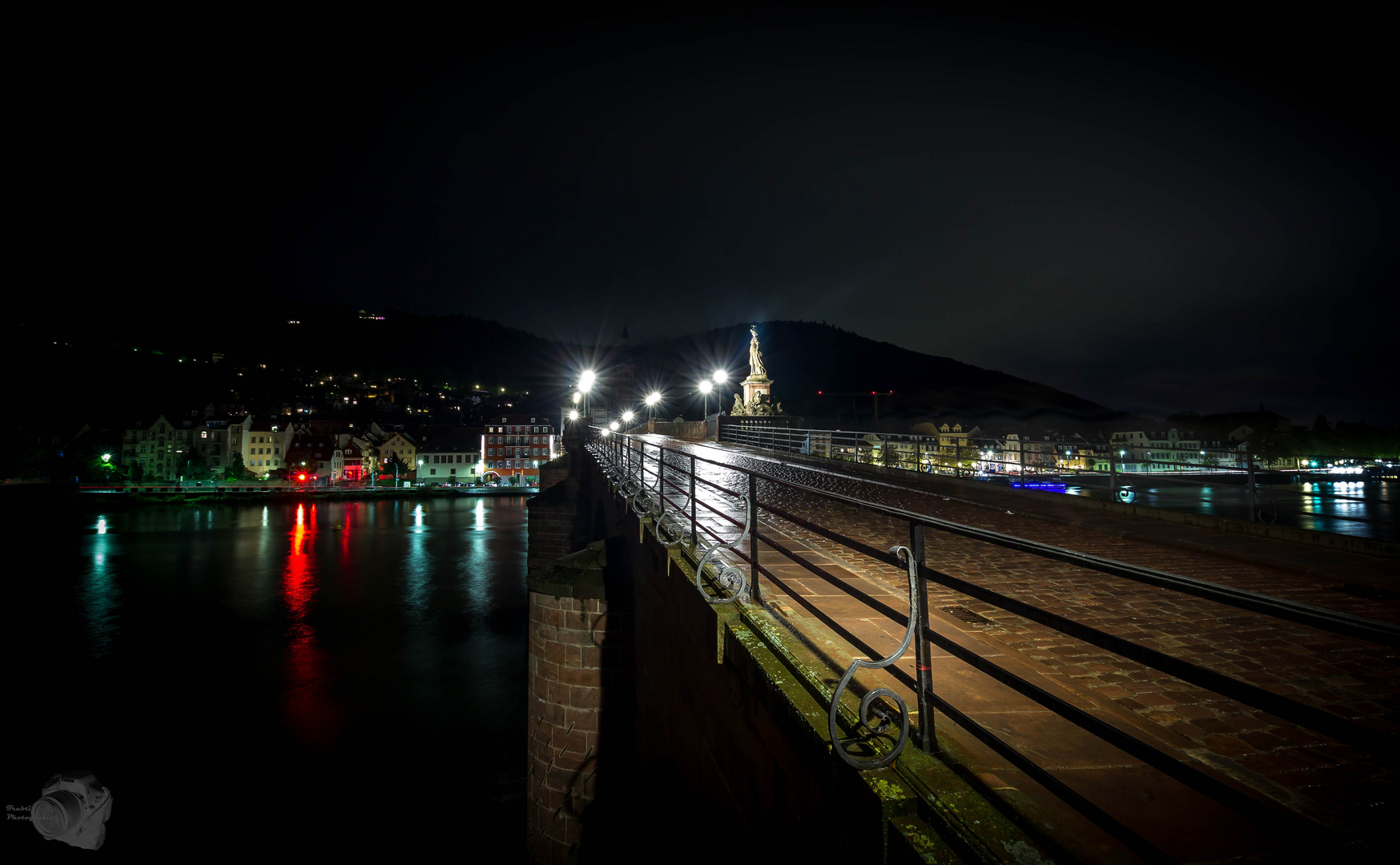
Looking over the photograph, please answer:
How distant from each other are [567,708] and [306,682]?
22.7 metres

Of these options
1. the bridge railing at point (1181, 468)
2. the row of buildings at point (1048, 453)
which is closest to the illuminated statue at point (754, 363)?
the row of buildings at point (1048, 453)

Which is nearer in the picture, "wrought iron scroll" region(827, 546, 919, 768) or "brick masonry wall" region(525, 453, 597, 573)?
"wrought iron scroll" region(827, 546, 919, 768)

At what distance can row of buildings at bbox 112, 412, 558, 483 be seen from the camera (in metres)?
94.9

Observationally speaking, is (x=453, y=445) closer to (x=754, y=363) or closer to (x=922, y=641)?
(x=754, y=363)

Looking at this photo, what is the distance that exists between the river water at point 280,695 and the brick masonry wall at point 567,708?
330 inches

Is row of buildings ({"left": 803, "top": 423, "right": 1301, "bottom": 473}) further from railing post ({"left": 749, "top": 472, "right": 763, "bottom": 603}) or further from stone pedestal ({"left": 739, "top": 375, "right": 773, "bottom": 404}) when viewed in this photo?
stone pedestal ({"left": 739, "top": 375, "right": 773, "bottom": 404})

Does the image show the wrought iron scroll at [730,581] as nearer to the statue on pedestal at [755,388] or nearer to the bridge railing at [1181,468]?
the bridge railing at [1181,468]

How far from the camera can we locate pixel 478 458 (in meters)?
99.6

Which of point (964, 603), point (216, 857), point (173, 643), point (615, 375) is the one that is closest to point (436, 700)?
point (216, 857)

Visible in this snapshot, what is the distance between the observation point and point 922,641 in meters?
2.33

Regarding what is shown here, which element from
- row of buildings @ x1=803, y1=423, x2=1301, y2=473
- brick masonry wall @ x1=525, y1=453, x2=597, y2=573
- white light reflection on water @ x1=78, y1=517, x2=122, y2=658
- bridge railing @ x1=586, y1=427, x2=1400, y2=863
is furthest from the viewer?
white light reflection on water @ x1=78, y1=517, x2=122, y2=658

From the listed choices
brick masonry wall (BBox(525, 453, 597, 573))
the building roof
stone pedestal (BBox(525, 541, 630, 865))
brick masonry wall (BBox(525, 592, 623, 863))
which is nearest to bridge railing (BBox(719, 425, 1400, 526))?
stone pedestal (BBox(525, 541, 630, 865))

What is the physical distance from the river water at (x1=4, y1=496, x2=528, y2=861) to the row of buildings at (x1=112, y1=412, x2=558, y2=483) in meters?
45.2

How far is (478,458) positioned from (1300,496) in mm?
99591
